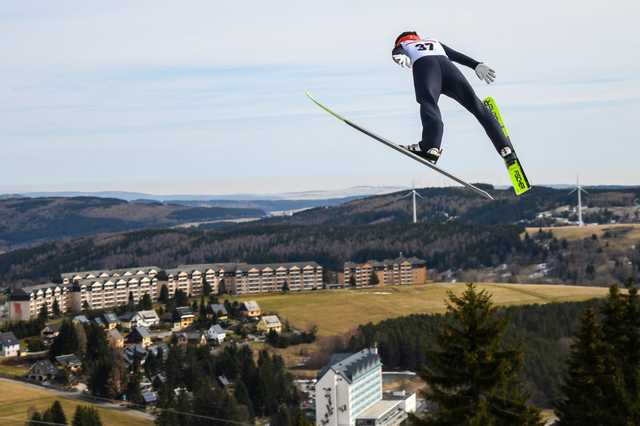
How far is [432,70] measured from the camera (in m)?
15.5

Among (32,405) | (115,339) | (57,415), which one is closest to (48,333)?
(115,339)

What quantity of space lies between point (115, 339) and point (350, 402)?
54.7m

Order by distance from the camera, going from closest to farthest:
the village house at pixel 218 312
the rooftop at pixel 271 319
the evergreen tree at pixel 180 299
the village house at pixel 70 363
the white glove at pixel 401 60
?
the white glove at pixel 401 60
the village house at pixel 70 363
the rooftop at pixel 271 319
the village house at pixel 218 312
the evergreen tree at pixel 180 299

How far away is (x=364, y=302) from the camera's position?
18088cm

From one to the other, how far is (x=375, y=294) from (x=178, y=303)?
129 ft

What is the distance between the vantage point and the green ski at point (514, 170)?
631 inches

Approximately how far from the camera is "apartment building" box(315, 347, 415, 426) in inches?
3915

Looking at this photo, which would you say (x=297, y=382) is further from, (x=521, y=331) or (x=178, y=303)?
(x=178, y=303)

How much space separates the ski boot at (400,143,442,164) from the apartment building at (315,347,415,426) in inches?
3273

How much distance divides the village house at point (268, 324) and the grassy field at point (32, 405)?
4493cm

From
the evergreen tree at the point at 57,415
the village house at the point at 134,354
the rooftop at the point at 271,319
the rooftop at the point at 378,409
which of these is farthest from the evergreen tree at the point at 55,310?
the evergreen tree at the point at 57,415

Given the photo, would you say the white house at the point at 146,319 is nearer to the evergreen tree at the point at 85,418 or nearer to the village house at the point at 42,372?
the village house at the point at 42,372

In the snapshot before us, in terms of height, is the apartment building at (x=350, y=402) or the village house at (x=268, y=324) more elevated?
the village house at (x=268, y=324)

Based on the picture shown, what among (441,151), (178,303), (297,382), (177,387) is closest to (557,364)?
(297,382)
